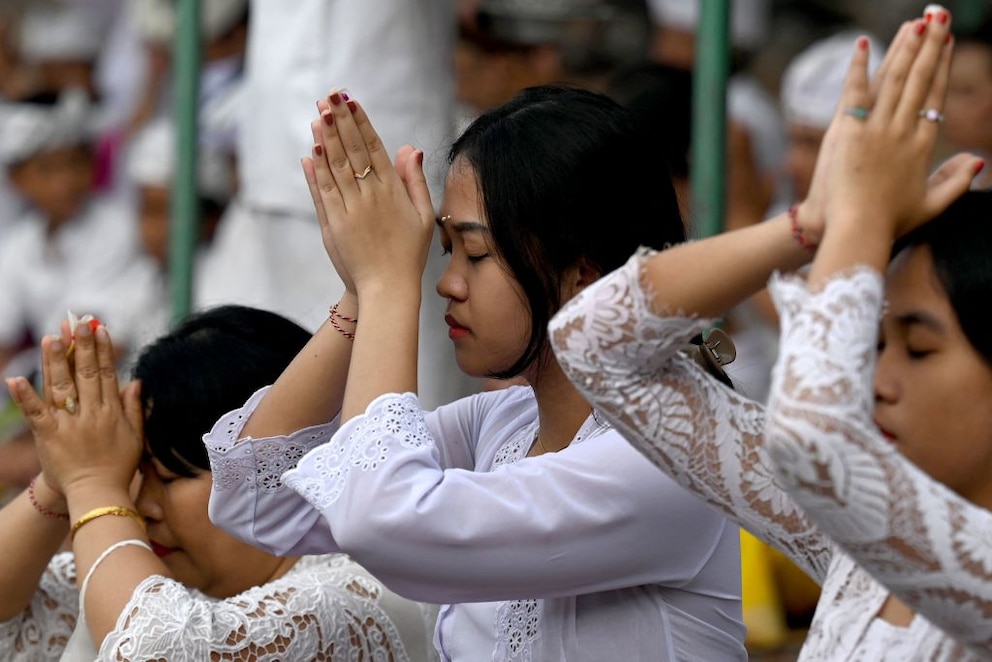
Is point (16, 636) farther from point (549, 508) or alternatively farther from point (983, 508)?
point (983, 508)

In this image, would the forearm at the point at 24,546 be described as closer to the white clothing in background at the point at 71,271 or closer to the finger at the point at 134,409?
the finger at the point at 134,409

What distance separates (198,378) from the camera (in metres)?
2.35

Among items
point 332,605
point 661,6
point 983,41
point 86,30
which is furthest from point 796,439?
point 86,30

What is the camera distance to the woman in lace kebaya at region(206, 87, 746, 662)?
169cm

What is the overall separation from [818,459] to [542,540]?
1.60 feet

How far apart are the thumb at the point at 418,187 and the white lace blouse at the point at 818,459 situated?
1.14 feet

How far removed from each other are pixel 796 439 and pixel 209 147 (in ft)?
12.7

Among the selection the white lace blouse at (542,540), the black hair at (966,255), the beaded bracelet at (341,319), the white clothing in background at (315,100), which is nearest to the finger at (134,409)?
the beaded bracelet at (341,319)

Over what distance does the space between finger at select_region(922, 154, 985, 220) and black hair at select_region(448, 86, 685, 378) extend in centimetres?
51

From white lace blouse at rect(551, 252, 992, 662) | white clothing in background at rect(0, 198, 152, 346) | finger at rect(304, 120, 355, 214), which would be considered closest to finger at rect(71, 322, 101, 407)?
finger at rect(304, 120, 355, 214)

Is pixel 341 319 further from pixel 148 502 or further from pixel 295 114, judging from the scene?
pixel 295 114

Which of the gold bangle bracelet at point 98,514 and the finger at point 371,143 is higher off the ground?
the finger at point 371,143

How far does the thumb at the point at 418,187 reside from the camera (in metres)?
1.83

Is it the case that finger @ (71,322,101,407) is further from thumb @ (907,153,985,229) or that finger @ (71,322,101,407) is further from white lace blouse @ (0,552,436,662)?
thumb @ (907,153,985,229)
